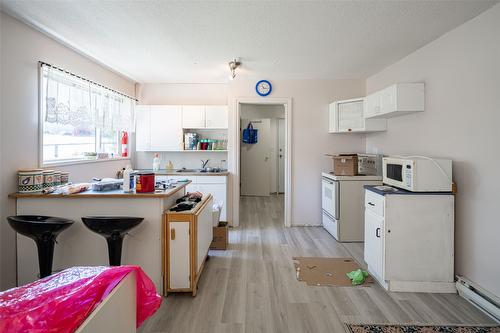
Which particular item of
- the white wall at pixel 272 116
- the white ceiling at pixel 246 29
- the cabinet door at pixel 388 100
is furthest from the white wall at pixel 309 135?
the white wall at pixel 272 116

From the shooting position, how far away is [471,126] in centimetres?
241

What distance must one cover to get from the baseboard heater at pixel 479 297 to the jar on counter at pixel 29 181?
152 inches

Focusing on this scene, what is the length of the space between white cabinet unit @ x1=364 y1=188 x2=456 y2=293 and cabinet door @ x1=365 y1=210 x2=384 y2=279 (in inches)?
2.5

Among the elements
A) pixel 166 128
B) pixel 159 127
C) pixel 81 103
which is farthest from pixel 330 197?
pixel 81 103

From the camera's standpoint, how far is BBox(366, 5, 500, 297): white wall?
2.22 metres

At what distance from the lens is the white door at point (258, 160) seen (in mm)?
7270

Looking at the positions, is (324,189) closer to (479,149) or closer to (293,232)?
(293,232)

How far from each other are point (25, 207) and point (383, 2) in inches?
135

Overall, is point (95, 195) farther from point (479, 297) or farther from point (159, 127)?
point (479, 297)

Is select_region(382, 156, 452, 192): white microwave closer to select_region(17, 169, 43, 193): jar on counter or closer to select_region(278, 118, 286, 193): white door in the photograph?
select_region(17, 169, 43, 193): jar on counter

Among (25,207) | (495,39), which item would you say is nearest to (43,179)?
(25,207)

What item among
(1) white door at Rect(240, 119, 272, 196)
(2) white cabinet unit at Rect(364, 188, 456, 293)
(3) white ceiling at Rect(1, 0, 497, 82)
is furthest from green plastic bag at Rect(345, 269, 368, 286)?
(1) white door at Rect(240, 119, 272, 196)

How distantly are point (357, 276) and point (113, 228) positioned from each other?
2.28m

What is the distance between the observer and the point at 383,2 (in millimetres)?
2154
